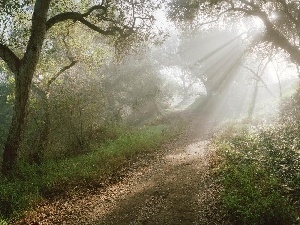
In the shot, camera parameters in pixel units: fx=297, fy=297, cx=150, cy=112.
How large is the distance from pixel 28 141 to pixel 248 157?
12537 mm

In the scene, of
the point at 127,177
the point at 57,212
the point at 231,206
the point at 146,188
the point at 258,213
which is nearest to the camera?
the point at 258,213

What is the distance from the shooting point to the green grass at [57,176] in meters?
Result: 10.0

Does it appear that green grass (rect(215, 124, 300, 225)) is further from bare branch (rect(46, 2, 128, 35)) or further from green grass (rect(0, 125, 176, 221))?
bare branch (rect(46, 2, 128, 35))

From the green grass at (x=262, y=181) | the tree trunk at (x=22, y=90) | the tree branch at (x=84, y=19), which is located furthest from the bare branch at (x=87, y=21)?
the green grass at (x=262, y=181)

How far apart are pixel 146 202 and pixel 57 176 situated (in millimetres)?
4754

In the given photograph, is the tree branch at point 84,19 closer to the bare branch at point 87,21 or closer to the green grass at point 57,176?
the bare branch at point 87,21

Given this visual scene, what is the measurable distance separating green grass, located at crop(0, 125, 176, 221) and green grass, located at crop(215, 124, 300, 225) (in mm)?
5309

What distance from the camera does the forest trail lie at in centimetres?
837

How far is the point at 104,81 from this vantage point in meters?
39.4

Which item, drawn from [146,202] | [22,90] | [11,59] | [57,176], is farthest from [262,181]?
[11,59]

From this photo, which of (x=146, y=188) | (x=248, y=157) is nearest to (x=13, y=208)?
(x=146, y=188)

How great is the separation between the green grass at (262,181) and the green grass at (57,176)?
17.4ft

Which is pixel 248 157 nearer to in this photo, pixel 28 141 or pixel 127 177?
pixel 127 177

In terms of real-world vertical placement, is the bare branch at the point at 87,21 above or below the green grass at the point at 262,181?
above
